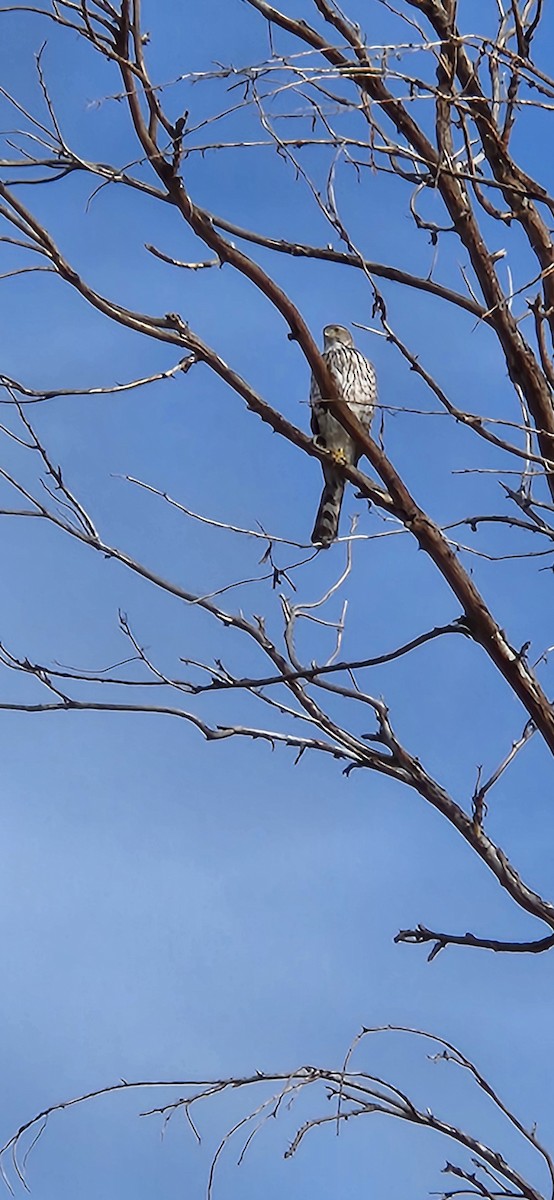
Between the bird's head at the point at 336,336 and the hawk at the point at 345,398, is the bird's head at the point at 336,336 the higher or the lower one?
the higher one

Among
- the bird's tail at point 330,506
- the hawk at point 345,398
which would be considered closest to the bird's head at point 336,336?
the hawk at point 345,398

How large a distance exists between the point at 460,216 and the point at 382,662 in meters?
1.07

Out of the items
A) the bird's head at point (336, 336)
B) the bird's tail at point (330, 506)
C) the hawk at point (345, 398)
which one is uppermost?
the bird's head at point (336, 336)

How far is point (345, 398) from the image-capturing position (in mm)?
5395

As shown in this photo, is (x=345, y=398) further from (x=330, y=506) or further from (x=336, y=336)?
(x=336, y=336)

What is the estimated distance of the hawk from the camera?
5.35 meters

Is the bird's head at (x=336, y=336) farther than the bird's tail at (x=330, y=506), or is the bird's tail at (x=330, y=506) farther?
the bird's head at (x=336, y=336)

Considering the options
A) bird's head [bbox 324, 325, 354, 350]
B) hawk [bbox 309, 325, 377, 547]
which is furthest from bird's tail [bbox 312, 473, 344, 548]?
bird's head [bbox 324, 325, 354, 350]

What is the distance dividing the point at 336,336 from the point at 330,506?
1.42m

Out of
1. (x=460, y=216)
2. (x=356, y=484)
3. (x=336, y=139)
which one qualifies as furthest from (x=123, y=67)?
(x=356, y=484)

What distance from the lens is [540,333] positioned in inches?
121

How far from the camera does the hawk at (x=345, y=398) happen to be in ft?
17.6

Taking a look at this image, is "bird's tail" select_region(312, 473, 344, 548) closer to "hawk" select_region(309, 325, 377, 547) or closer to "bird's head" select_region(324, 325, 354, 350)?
"hawk" select_region(309, 325, 377, 547)

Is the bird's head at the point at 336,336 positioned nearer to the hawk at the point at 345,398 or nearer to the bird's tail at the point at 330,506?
the hawk at the point at 345,398
